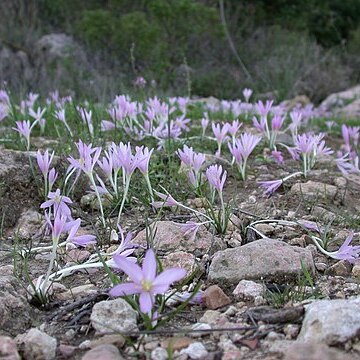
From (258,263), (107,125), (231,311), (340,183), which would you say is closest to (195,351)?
(231,311)

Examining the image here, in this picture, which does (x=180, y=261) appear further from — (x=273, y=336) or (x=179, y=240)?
(x=273, y=336)

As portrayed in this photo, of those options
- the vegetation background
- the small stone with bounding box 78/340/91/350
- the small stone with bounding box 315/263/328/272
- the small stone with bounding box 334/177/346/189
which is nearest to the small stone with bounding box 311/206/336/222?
the small stone with bounding box 334/177/346/189

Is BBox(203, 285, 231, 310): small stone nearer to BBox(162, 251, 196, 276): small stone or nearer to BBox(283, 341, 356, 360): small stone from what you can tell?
BBox(162, 251, 196, 276): small stone

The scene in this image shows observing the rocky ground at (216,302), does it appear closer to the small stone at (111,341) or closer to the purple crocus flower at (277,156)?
the small stone at (111,341)

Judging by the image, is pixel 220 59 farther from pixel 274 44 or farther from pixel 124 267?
pixel 124 267

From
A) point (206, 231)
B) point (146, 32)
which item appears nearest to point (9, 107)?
point (206, 231)
